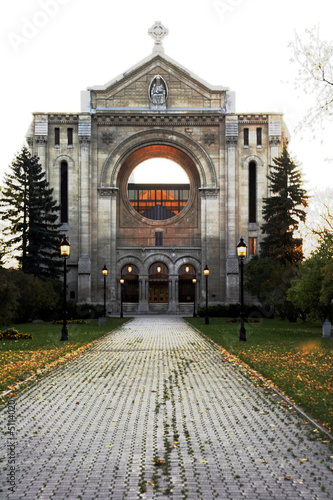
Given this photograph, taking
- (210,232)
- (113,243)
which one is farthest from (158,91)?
(113,243)

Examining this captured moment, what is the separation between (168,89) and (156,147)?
624 cm

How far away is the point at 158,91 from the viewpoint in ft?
196

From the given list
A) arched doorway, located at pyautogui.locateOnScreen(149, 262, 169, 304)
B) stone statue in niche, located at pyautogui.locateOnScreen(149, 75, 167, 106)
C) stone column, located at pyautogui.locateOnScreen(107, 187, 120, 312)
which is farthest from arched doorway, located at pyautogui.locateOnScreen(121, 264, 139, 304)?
stone statue in niche, located at pyautogui.locateOnScreen(149, 75, 167, 106)

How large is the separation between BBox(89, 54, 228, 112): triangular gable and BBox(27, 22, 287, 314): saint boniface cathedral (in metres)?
0.11

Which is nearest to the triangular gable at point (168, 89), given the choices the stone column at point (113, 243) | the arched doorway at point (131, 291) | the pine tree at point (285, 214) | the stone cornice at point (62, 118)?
the stone cornice at point (62, 118)

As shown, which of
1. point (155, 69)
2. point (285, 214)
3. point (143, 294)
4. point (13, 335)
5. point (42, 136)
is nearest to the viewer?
point (13, 335)

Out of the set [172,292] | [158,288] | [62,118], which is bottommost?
[172,292]

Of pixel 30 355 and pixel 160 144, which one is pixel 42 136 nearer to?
pixel 160 144

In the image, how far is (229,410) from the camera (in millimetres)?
9719

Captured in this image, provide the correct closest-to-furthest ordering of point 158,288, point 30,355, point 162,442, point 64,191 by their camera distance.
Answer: point 162,442 → point 30,355 → point 64,191 → point 158,288

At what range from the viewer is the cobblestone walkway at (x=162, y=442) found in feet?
19.9

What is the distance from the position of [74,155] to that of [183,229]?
14.1m

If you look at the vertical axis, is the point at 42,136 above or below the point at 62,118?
below

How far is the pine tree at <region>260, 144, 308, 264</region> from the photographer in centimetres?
5034
